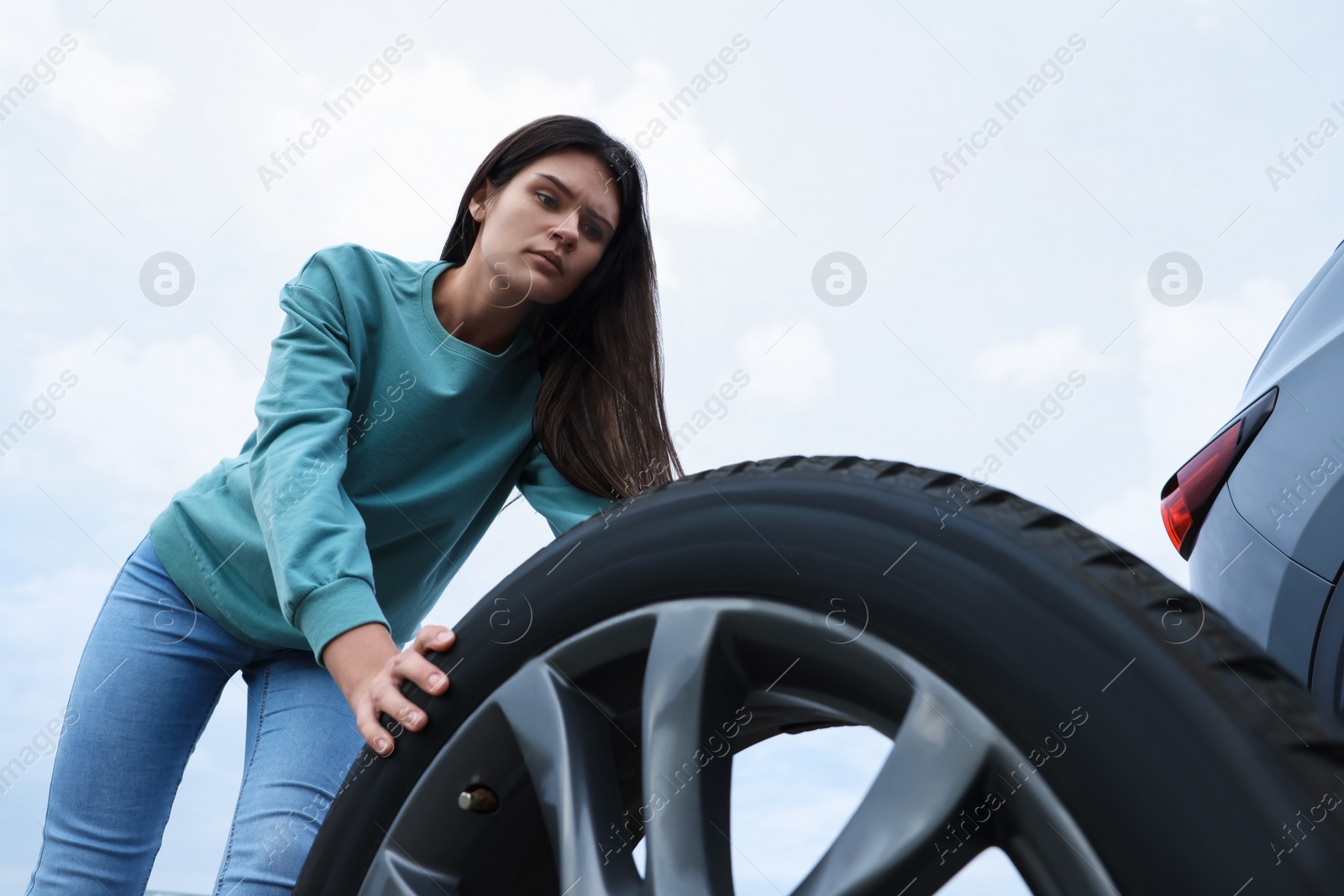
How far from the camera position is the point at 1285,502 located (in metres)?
1.36

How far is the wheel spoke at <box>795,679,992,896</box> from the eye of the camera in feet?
2.36

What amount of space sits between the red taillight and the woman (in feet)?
3.11

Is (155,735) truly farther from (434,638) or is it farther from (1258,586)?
(1258,586)

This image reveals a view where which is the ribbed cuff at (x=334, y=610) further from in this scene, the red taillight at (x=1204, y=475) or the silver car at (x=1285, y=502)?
the red taillight at (x=1204, y=475)

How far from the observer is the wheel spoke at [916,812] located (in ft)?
2.36

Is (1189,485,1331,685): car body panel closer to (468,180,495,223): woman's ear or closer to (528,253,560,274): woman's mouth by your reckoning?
(528,253,560,274): woman's mouth

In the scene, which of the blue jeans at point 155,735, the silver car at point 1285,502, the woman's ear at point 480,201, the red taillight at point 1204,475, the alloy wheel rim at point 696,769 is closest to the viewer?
the alloy wheel rim at point 696,769

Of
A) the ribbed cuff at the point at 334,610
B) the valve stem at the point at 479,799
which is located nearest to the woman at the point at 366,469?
the ribbed cuff at the point at 334,610

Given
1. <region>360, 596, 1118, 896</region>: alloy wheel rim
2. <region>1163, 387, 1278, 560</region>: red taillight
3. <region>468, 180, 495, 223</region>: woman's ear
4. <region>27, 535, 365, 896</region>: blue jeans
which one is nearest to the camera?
<region>360, 596, 1118, 896</region>: alloy wheel rim

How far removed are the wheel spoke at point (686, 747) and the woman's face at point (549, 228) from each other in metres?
1.12

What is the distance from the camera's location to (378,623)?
1.33m

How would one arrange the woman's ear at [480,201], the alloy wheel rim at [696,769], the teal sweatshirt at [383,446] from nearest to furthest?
1. the alloy wheel rim at [696,769]
2. the teal sweatshirt at [383,446]
3. the woman's ear at [480,201]

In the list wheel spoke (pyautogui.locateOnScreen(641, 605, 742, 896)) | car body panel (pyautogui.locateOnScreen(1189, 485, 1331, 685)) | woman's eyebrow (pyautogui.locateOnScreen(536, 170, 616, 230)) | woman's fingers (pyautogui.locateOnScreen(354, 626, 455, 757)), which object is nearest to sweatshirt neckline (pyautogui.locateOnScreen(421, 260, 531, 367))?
woman's eyebrow (pyautogui.locateOnScreen(536, 170, 616, 230))

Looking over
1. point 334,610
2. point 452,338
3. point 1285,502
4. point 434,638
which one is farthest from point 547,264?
point 1285,502
